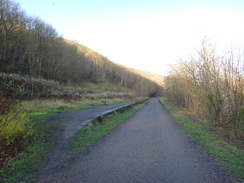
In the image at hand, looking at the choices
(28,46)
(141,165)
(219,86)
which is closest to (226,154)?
(141,165)

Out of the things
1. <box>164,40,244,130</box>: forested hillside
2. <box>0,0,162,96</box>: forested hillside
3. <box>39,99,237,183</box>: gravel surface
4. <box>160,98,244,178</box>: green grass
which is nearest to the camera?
<box>39,99,237,183</box>: gravel surface

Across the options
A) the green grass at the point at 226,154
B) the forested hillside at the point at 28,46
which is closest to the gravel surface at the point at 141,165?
the green grass at the point at 226,154

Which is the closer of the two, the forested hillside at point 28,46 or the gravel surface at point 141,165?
the gravel surface at point 141,165

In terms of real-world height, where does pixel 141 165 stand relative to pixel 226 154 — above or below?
below

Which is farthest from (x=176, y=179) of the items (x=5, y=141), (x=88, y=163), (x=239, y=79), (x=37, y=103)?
(x=37, y=103)

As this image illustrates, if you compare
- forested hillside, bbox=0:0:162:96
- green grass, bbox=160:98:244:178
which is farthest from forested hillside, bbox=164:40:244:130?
forested hillside, bbox=0:0:162:96

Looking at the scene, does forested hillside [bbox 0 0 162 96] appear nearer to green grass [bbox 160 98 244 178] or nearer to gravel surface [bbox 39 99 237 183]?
gravel surface [bbox 39 99 237 183]

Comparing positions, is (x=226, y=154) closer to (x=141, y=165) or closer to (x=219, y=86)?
(x=141, y=165)

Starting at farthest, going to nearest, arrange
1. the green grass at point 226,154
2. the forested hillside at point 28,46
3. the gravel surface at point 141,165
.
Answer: the forested hillside at point 28,46
the green grass at point 226,154
the gravel surface at point 141,165

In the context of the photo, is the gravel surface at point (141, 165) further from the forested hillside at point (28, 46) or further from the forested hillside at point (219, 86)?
the forested hillside at point (28, 46)

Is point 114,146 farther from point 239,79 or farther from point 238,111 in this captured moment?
point 239,79

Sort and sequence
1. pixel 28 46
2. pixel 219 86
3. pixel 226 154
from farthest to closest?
pixel 28 46
pixel 219 86
pixel 226 154

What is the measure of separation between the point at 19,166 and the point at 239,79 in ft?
31.5

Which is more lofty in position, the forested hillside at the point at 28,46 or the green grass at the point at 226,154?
the forested hillside at the point at 28,46
